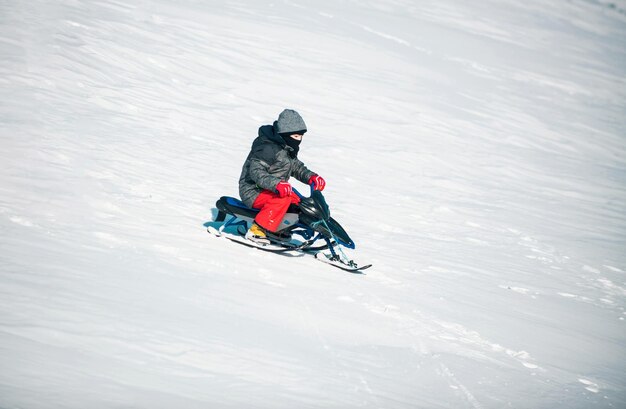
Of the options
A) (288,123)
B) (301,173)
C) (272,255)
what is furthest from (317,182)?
(272,255)

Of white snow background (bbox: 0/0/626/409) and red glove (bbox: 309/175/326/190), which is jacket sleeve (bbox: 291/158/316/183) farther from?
white snow background (bbox: 0/0/626/409)

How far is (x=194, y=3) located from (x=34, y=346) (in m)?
20.1

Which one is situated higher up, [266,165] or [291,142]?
[291,142]

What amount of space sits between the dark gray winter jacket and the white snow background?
2.49 ft

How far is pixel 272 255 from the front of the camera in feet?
22.9

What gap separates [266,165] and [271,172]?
0.14m

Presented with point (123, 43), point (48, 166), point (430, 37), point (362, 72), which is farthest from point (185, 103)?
point (430, 37)

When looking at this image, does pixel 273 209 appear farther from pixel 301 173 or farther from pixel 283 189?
pixel 301 173

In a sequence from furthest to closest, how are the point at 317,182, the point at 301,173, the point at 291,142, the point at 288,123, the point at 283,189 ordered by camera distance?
the point at 301,173
the point at 317,182
the point at 291,142
the point at 288,123
the point at 283,189

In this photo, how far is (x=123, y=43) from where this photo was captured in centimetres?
1462

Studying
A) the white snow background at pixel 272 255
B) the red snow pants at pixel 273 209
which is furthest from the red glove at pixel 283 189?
the white snow background at pixel 272 255

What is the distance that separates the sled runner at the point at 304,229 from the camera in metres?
7.01

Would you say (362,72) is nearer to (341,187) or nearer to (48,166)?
(341,187)

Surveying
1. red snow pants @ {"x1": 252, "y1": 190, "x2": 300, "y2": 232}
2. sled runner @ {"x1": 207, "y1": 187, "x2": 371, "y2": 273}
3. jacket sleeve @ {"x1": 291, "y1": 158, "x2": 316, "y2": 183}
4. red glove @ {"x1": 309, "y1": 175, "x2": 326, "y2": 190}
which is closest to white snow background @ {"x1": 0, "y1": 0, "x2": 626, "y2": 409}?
sled runner @ {"x1": 207, "y1": 187, "x2": 371, "y2": 273}
